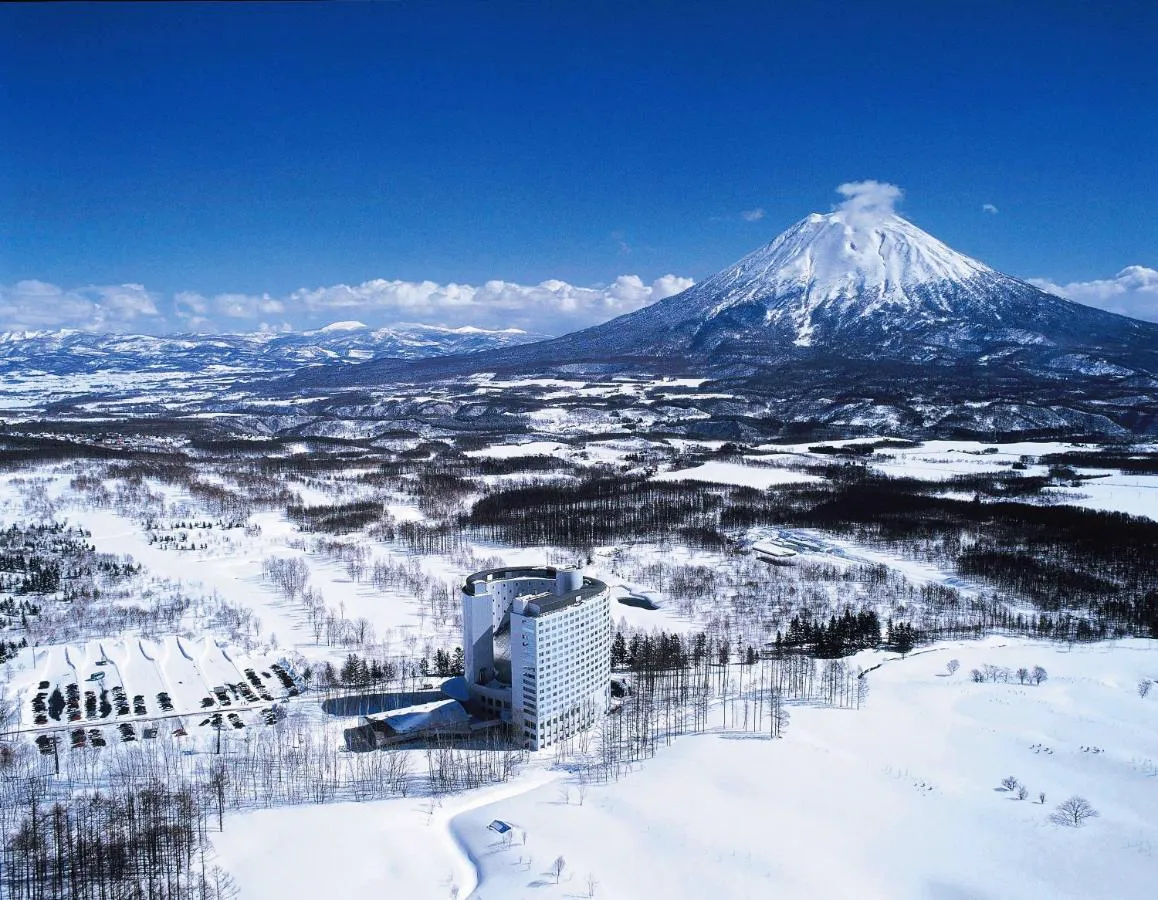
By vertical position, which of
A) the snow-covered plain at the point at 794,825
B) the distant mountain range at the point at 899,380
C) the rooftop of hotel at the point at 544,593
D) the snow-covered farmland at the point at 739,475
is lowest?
the snow-covered plain at the point at 794,825

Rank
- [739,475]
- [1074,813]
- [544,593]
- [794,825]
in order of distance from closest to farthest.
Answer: [794,825] < [1074,813] < [544,593] < [739,475]

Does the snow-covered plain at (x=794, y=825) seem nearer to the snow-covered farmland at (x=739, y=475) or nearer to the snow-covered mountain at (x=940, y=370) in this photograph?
the snow-covered farmland at (x=739, y=475)

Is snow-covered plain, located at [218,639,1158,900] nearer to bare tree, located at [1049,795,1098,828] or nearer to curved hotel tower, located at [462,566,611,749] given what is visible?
bare tree, located at [1049,795,1098,828]

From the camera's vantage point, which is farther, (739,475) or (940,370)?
(940,370)

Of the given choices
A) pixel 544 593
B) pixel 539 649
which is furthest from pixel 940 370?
pixel 539 649

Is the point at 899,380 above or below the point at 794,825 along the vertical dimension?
above

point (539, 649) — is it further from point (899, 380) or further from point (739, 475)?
point (899, 380)

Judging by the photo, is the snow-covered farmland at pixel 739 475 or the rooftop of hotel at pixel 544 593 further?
the snow-covered farmland at pixel 739 475

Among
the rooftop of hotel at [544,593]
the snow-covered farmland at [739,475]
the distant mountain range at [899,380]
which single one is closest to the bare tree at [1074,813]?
the rooftop of hotel at [544,593]

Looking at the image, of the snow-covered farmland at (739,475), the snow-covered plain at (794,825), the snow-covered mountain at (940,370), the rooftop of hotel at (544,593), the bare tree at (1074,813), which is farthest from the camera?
the snow-covered mountain at (940,370)
